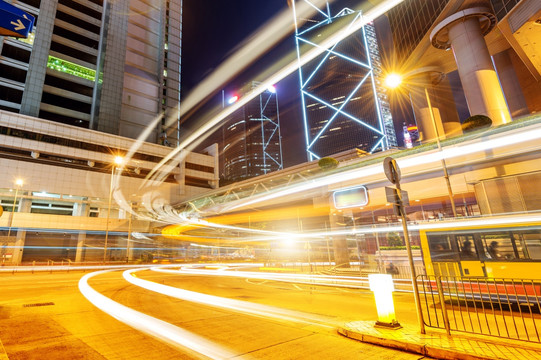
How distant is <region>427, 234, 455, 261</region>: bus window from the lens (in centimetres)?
972

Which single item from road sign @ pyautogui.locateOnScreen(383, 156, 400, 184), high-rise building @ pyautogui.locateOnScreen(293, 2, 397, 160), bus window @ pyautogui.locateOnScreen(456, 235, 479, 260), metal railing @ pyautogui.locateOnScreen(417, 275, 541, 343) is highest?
high-rise building @ pyautogui.locateOnScreen(293, 2, 397, 160)

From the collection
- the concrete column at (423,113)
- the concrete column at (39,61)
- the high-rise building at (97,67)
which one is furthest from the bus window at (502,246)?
the concrete column at (39,61)

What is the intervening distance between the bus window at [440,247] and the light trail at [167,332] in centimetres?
868

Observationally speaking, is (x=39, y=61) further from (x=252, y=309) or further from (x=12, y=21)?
(x=252, y=309)

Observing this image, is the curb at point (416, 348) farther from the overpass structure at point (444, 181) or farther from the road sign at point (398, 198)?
the overpass structure at point (444, 181)

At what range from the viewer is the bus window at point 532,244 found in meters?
7.97

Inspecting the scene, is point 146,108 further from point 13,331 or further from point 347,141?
point 347,141

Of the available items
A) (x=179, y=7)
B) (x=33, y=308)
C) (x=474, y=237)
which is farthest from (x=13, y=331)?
(x=179, y=7)

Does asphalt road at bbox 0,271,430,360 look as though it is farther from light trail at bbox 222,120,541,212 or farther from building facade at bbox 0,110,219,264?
building facade at bbox 0,110,219,264

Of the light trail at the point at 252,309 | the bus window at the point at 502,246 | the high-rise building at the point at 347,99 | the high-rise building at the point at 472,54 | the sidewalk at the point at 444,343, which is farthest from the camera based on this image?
the high-rise building at the point at 347,99

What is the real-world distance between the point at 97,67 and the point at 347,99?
10199cm

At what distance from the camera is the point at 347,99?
128 m

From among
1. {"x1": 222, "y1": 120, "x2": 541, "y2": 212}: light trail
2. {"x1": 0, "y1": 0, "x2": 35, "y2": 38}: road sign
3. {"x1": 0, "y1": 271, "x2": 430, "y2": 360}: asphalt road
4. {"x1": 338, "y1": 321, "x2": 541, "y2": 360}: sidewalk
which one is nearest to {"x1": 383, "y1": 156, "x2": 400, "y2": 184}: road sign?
{"x1": 338, "y1": 321, "x2": 541, "y2": 360}: sidewalk

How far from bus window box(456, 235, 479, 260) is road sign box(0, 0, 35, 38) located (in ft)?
43.8
